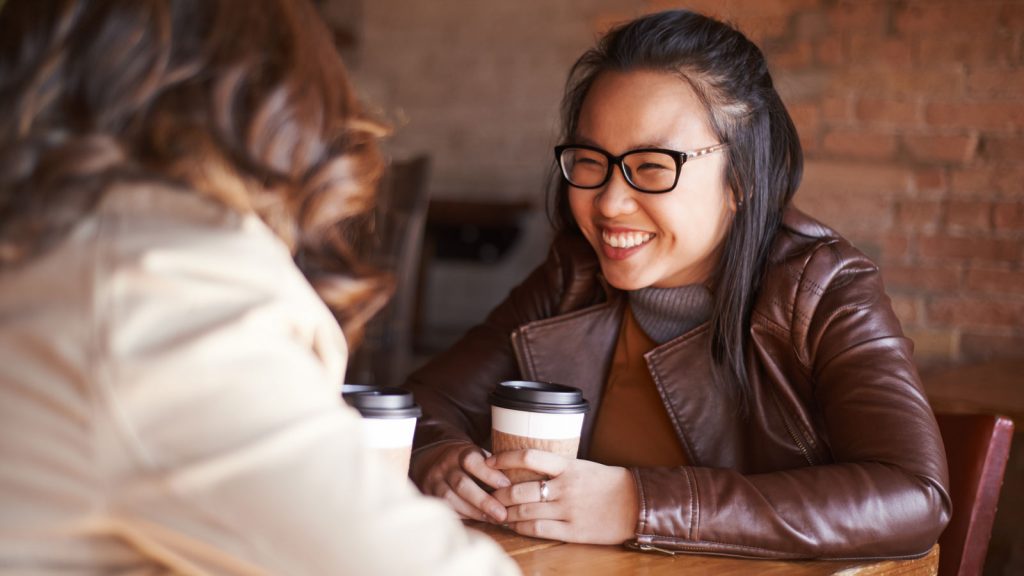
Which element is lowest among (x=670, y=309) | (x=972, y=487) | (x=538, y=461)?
(x=972, y=487)

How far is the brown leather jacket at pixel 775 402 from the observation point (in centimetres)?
127

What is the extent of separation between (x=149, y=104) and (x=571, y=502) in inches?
27.8

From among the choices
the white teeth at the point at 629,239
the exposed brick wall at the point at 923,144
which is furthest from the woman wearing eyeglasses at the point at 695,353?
the exposed brick wall at the point at 923,144

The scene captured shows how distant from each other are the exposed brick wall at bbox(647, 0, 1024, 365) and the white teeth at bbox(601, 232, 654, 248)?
150cm

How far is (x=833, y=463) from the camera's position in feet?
4.75

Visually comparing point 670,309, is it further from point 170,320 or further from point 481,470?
point 170,320

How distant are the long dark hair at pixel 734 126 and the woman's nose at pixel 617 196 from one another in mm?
133

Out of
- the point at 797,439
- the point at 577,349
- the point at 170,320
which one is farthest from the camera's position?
the point at 577,349

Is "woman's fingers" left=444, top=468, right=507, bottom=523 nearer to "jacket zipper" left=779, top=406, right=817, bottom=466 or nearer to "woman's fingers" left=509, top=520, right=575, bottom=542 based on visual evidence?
"woman's fingers" left=509, top=520, right=575, bottom=542

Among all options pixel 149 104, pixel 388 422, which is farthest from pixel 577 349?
pixel 149 104

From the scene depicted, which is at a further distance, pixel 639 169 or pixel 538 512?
pixel 639 169

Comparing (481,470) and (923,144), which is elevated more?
(923,144)

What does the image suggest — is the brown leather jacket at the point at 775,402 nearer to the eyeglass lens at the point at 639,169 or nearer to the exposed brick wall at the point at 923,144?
the eyeglass lens at the point at 639,169

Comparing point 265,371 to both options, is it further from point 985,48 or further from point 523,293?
point 985,48
